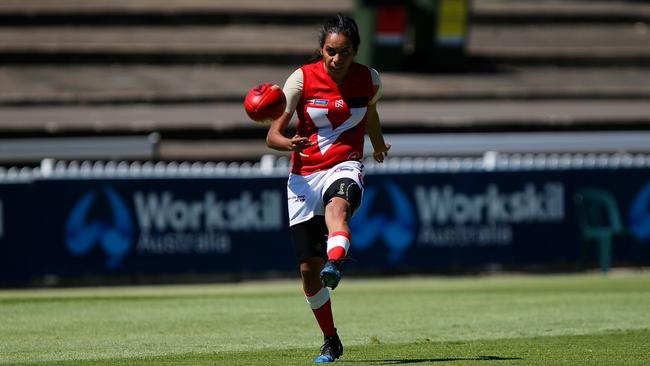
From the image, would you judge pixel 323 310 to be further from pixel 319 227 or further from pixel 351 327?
pixel 351 327

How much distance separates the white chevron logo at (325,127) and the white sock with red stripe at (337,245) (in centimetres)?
71

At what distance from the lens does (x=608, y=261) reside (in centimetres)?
2178

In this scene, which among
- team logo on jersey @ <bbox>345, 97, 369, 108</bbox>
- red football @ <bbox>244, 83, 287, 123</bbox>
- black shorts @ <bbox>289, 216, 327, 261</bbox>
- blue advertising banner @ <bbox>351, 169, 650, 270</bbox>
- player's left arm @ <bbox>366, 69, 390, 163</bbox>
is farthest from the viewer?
blue advertising banner @ <bbox>351, 169, 650, 270</bbox>

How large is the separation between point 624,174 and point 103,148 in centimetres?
979

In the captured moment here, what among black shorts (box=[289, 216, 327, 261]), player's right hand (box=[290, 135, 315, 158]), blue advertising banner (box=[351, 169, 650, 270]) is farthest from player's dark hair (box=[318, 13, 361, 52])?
blue advertising banner (box=[351, 169, 650, 270])

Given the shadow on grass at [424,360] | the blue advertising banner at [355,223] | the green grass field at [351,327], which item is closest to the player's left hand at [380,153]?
the green grass field at [351,327]

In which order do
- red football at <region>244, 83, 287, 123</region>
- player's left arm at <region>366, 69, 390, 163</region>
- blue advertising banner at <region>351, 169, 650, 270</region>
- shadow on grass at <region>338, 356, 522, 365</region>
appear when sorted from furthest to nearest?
1. blue advertising banner at <region>351, 169, 650, 270</region>
2. player's left arm at <region>366, 69, 390, 163</region>
3. red football at <region>244, 83, 287, 123</region>
4. shadow on grass at <region>338, 356, 522, 365</region>

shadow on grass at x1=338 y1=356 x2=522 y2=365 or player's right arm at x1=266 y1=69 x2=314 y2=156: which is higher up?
player's right arm at x1=266 y1=69 x2=314 y2=156

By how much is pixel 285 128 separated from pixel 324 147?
0.31 m

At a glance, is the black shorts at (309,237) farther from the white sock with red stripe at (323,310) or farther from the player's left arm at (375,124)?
the player's left arm at (375,124)

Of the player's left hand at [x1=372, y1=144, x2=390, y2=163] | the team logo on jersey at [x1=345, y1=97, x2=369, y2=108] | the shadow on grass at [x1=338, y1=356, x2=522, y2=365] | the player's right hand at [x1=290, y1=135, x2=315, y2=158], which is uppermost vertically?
the team logo on jersey at [x1=345, y1=97, x2=369, y2=108]

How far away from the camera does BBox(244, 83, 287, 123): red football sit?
28.7 feet

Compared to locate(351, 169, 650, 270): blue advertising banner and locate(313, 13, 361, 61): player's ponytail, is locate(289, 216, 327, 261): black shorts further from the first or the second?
locate(351, 169, 650, 270): blue advertising banner

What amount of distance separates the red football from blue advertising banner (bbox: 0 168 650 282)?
11.4 meters
